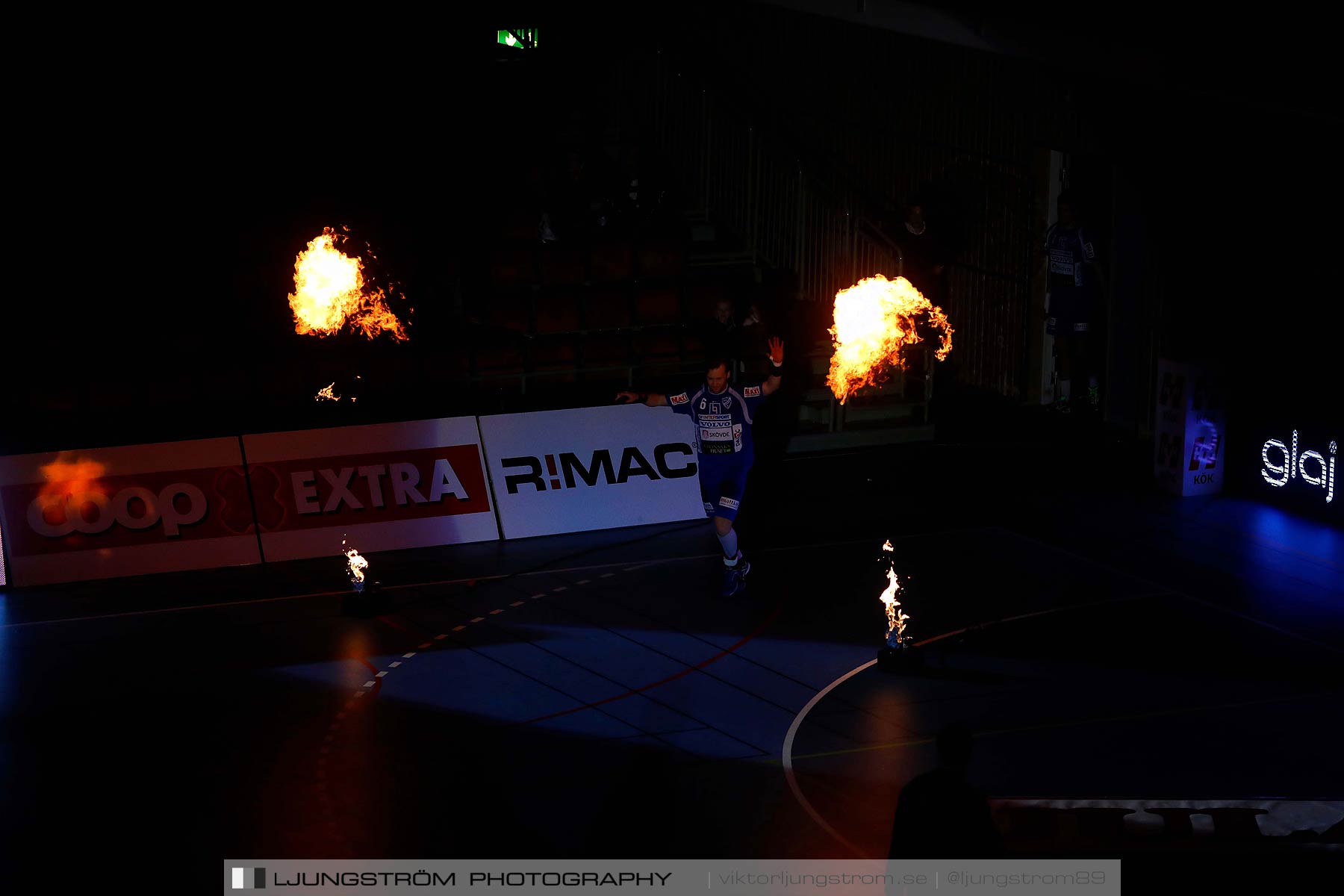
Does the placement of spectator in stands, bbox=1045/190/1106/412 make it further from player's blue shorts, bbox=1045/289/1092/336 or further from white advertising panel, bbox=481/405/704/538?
white advertising panel, bbox=481/405/704/538

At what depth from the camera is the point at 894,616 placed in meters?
11.9

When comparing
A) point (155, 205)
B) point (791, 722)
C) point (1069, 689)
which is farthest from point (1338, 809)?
point (155, 205)

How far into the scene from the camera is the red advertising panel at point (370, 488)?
14492mm

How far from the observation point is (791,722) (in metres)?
10.3

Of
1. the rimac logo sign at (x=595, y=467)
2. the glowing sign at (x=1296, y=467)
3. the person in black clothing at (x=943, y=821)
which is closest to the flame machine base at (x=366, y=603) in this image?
the rimac logo sign at (x=595, y=467)

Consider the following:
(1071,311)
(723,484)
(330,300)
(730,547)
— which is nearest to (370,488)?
(330,300)

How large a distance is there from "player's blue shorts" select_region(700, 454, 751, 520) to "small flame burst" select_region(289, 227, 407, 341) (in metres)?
5.37

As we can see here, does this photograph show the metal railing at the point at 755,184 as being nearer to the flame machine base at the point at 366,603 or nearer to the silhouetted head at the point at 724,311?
the silhouetted head at the point at 724,311

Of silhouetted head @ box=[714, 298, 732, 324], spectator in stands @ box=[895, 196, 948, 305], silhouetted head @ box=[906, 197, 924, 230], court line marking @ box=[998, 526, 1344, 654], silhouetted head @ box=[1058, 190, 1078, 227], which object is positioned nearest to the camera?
court line marking @ box=[998, 526, 1344, 654]

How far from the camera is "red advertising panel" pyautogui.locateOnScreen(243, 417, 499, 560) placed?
14.5 m

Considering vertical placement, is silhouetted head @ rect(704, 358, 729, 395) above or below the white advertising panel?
above

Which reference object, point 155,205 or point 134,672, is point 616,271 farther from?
point 134,672

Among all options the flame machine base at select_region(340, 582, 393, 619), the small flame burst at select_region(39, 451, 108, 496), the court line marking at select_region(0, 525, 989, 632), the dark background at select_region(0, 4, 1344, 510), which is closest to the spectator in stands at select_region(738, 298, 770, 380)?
the dark background at select_region(0, 4, 1344, 510)

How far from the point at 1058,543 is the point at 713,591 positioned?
146 inches
